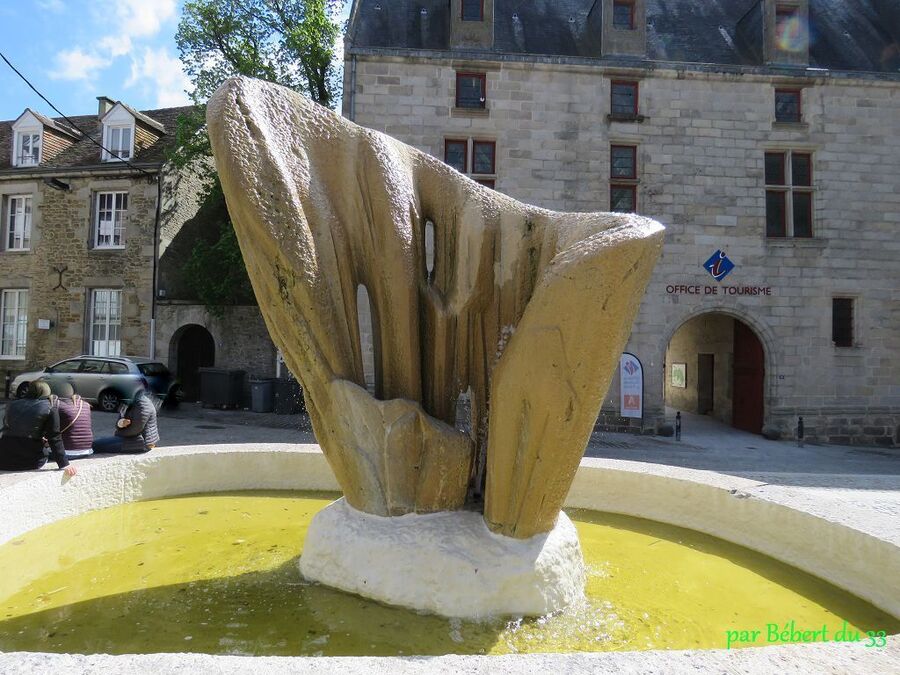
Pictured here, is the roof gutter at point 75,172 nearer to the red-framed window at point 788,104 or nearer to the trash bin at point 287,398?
the trash bin at point 287,398

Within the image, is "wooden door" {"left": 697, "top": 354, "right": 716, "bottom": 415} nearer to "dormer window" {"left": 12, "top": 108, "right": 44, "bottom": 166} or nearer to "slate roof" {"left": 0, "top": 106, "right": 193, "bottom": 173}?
"slate roof" {"left": 0, "top": 106, "right": 193, "bottom": 173}

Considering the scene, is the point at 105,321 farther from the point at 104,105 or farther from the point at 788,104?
the point at 788,104

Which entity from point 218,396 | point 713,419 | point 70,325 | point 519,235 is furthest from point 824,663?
point 70,325

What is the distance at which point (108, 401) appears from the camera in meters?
15.0

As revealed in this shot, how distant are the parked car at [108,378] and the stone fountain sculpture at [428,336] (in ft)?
43.3

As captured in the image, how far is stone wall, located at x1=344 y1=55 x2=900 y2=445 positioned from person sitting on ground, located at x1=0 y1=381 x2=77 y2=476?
36.3ft

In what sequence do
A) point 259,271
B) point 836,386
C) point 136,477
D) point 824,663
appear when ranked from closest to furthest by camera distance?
point 824,663 < point 259,271 < point 136,477 < point 836,386

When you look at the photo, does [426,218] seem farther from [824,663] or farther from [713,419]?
[713,419]

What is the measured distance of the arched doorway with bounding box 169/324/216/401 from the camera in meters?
18.6

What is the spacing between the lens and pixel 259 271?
3.61 meters

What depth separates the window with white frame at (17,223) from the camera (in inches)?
763

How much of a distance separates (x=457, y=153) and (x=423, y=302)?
1191 cm

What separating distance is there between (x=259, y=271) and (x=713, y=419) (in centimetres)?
1748

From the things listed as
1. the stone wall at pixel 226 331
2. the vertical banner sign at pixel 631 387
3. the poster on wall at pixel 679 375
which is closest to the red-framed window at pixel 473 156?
the vertical banner sign at pixel 631 387
